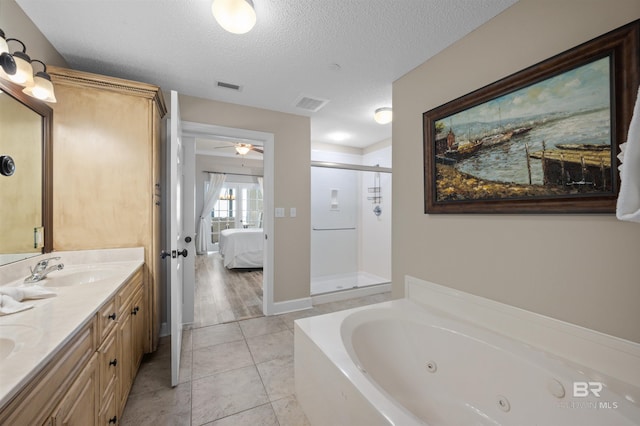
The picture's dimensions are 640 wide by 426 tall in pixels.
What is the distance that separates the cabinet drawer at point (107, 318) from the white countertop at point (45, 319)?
49 mm

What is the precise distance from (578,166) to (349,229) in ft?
10.5

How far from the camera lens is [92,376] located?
1045mm

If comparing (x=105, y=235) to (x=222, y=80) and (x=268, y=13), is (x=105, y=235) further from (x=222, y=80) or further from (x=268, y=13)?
(x=268, y=13)

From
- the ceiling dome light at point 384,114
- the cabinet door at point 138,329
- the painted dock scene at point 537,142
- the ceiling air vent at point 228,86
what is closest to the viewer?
the painted dock scene at point 537,142

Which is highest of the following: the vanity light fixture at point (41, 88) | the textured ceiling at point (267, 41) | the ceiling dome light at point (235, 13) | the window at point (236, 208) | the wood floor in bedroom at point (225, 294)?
the textured ceiling at point (267, 41)

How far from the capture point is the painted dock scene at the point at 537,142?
1106mm

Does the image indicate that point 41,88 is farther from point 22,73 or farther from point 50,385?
point 50,385

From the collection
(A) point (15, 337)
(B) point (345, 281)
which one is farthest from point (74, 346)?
(B) point (345, 281)

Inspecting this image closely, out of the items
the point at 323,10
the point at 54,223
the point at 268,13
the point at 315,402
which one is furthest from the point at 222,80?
the point at 315,402

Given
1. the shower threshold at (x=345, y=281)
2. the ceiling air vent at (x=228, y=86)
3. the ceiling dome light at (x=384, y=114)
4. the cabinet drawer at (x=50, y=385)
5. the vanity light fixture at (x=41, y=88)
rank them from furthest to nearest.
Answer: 1. the shower threshold at (x=345, y=281)
2. the ceiling dome light at (x=384, y=114)
3. the ceiling air vent at (x=228, y=86)
4. the vanity light fixture at (x=41, y=88)
5. the cabinet drawer at (x=50, y=385)

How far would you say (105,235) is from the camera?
6.12 ft

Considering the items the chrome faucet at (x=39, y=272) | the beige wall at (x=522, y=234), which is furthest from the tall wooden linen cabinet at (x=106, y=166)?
the beige wall at (x=522, y=234)

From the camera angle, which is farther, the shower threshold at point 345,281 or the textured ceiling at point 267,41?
the shower threshold at point 345,281

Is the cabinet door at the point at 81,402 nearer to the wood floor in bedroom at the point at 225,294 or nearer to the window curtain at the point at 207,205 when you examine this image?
the wood floor in bedroom at the point at 225,294
